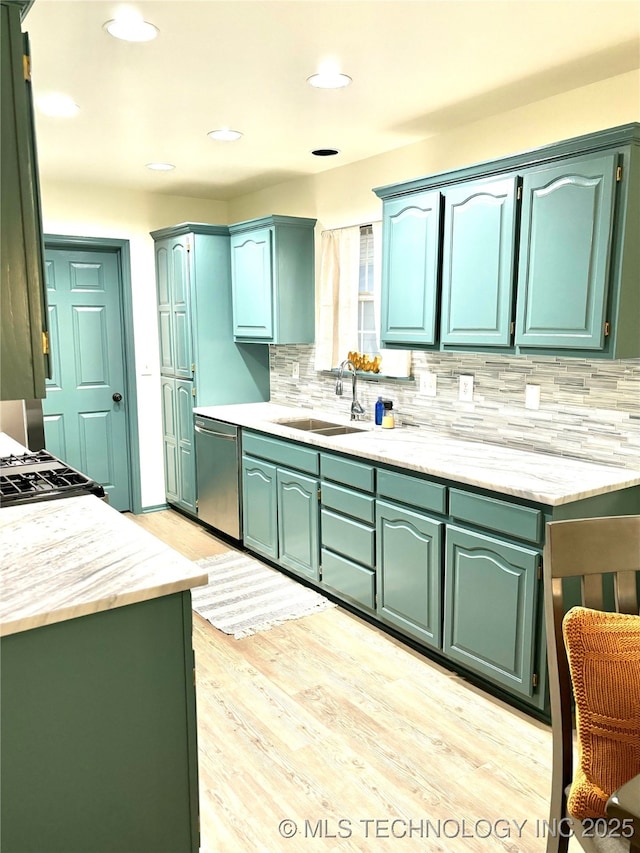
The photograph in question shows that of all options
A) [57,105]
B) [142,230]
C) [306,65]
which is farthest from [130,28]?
[142,230]

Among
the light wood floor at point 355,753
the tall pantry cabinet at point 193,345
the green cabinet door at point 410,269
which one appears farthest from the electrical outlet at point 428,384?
the tall pantry cabinet at point 193,345

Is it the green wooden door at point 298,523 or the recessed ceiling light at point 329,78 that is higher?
the recessed ceiling light at point 329,78

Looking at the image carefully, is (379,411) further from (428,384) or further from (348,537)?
(348,537)

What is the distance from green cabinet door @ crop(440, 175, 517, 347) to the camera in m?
2.88

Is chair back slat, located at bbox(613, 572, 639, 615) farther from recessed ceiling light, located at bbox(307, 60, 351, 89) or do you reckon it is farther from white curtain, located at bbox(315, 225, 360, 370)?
white curtain, located at bbox(315, 225, 360, 370)

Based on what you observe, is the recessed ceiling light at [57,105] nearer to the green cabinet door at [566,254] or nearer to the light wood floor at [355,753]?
the green cabinet door at [566,254]

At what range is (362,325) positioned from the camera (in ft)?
14.1

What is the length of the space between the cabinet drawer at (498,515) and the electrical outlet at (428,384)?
106cm

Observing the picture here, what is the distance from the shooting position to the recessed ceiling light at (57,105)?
2.94 metres

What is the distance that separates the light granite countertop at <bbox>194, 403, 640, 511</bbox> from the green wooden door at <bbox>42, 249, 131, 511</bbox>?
1.71 m

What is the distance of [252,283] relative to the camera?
4676 millimetres

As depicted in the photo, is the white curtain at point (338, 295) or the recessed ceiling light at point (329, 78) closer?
the recessed ceiling light at point (329, 78)

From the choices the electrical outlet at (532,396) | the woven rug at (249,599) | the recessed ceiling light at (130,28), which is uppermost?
the recessed ceiling light at (130,28)

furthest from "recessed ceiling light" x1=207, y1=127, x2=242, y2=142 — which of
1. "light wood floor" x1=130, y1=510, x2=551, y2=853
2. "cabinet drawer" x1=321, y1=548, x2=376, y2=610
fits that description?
"light wood floor" x1=130, y1=510, x2=551, y2=853
